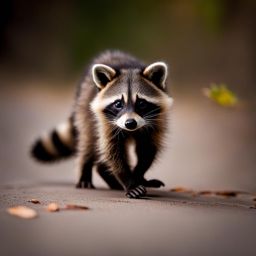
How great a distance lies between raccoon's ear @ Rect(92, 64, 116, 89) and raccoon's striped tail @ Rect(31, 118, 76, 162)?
1.80 m

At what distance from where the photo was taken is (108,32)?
20.9 metres

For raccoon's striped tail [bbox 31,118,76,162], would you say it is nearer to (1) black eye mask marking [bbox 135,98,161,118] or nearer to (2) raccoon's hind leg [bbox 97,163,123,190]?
(2) raccoon's hind leg [bbox 97,163,123,190]

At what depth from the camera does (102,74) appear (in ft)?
23.2

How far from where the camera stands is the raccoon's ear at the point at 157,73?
688 centimetres

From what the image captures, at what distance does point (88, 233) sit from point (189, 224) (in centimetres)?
79

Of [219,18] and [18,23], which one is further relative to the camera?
[18,23]

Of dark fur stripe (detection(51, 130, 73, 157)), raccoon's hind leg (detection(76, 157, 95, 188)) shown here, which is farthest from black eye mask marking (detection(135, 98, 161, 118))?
dark fur stripe (detection(51, 130, 73, 157))

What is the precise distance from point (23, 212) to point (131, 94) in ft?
6.42

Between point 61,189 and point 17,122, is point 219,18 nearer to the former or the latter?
point 17,122

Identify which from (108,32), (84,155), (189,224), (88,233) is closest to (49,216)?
(88,233)

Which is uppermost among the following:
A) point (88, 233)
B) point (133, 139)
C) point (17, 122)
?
point (17, 122)

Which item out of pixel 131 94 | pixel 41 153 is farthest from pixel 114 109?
pixel 41 153

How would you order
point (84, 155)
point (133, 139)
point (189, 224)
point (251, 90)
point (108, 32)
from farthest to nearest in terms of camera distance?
point (108, 32) < point (251, 90) < point (84, 155) < point (133, 139) < point (189, 224)

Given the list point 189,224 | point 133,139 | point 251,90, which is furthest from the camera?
point 251,90
